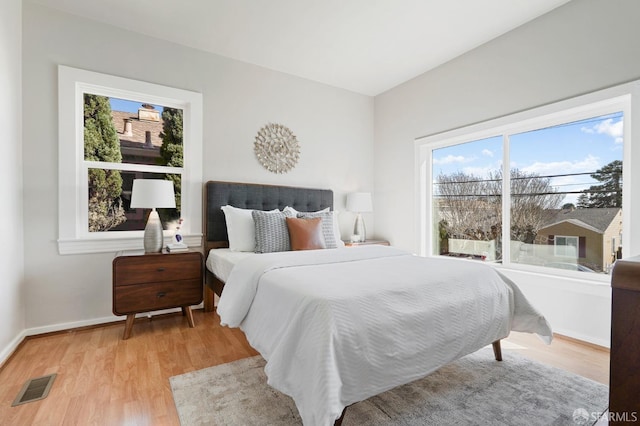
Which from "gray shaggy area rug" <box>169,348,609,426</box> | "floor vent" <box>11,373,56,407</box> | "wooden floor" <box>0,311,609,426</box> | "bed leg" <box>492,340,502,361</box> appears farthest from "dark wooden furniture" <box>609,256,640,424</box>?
"floor vent" <box>11,373,56,407</box>

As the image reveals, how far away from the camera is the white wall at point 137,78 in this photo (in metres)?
2.56

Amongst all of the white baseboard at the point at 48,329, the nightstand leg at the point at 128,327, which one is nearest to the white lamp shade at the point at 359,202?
the white baseboard at the point at 48,329

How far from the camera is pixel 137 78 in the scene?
297 cm

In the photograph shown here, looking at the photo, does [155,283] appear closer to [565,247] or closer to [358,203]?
[358,203]

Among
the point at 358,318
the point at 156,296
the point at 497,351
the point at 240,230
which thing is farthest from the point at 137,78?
the point at 497,351

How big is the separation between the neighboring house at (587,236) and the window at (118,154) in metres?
3.42

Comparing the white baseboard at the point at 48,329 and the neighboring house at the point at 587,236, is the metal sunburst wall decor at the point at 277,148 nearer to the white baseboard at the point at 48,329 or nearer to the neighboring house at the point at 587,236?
the white baseboard at the point at 48,329

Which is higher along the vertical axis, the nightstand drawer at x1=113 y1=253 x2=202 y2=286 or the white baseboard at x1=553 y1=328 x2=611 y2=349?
the nightstand drawer at x1=113 y1=253 x2=202 y2=286

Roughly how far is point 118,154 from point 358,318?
286cm

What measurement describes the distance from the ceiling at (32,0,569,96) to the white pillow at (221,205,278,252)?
1709 mm

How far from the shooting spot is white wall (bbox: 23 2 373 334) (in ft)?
8.41

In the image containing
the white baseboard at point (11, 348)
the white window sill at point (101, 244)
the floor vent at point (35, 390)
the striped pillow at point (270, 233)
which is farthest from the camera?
the striped pillow at point (270, 233)

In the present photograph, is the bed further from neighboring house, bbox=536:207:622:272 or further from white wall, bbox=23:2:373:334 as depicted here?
white wall, bbox=23:2:373:334

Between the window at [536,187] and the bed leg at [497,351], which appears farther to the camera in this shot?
the window at [536,187]
